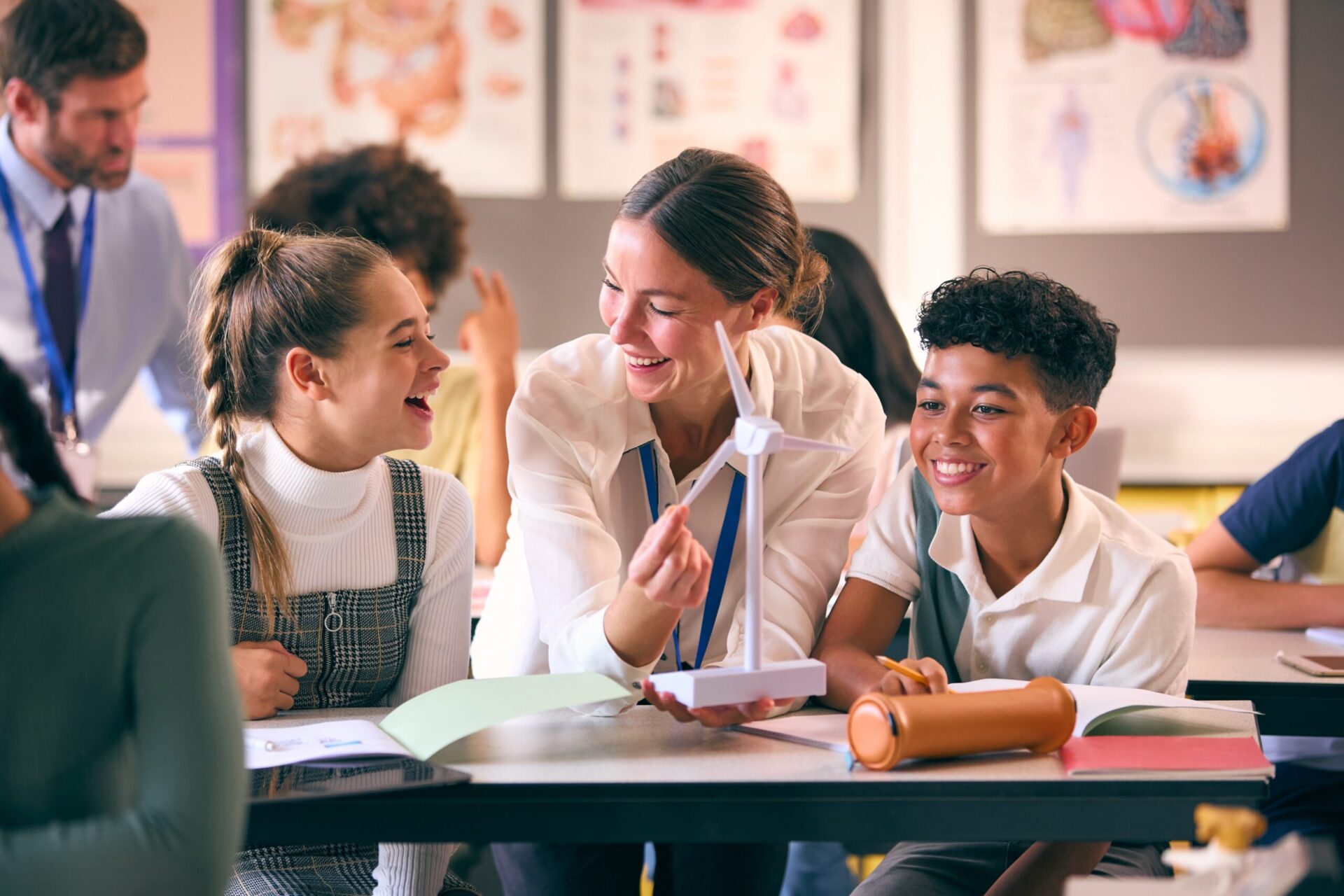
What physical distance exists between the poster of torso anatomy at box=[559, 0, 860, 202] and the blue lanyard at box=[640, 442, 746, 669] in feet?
7.95

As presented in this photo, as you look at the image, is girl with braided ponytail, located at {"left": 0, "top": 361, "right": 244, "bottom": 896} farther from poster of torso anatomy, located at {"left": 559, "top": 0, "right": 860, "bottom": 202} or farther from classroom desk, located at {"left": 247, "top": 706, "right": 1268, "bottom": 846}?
poster of torso anatomy, located at {"left": 559, "top": 0, "right": 860, "bottom": 202}

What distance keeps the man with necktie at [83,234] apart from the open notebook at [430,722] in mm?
1644

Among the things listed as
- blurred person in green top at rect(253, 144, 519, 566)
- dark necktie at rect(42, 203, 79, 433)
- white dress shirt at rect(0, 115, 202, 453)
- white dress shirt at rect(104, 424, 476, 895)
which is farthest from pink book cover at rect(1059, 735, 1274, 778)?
dark necktie at rect(42, 203, 79, 433)

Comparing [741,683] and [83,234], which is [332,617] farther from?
[83,234]

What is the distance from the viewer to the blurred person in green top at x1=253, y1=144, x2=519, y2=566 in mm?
3076

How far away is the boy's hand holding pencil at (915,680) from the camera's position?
1369 mm

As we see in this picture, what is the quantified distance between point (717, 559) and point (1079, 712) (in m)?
0.52

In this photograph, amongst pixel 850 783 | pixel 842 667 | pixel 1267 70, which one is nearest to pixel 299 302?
pixel 842 667

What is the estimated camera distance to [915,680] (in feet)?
4.53

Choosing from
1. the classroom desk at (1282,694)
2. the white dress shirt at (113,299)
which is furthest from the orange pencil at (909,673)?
the white dress shirt at (113,299)

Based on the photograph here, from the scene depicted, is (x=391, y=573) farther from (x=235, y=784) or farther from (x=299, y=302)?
(x=235, y=784)

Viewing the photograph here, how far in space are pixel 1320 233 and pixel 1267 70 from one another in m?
0.51

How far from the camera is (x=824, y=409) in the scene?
182cm

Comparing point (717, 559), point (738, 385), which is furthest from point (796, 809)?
point (717, 559)
